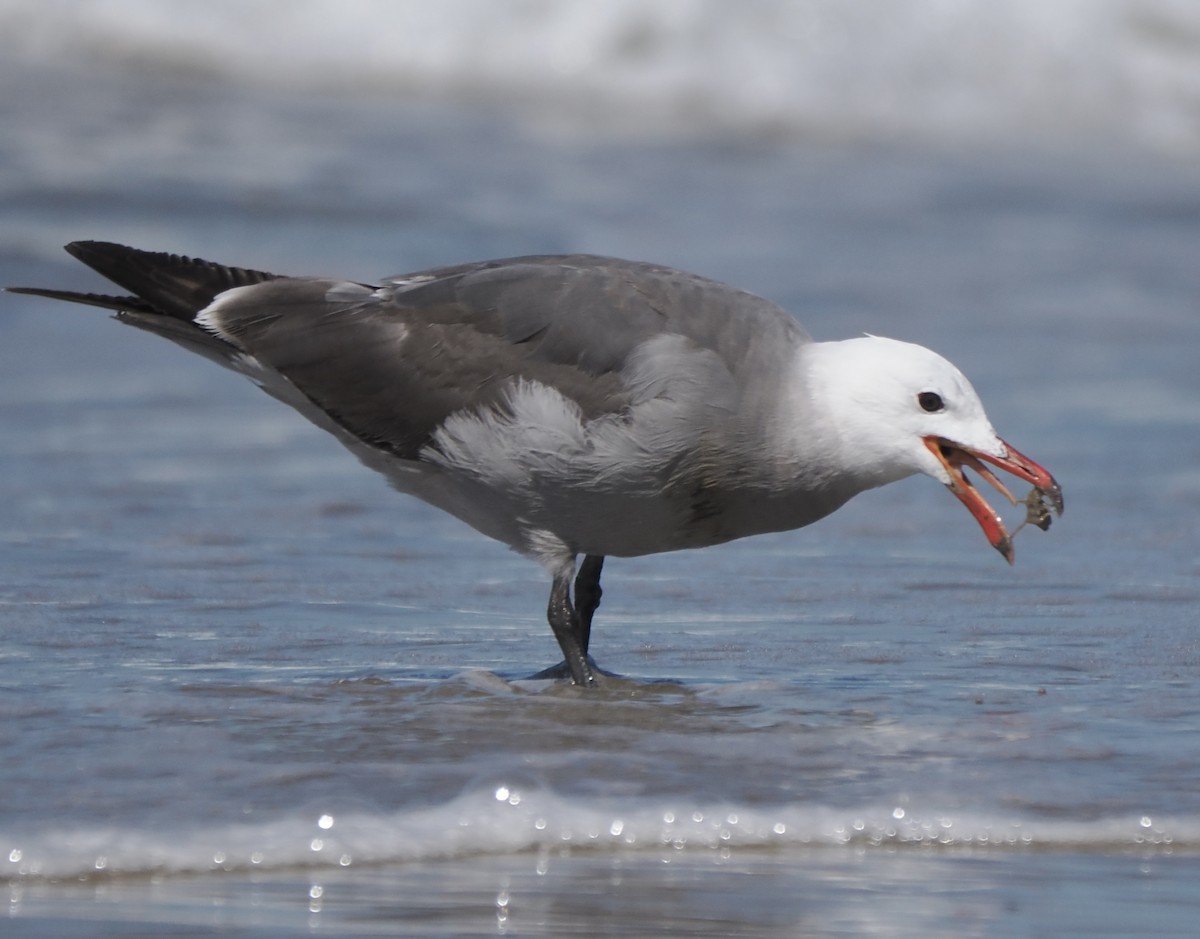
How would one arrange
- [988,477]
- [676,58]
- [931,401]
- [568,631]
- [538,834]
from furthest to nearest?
1. [676,58]
2. [568,631]
3. [988,477]
4. [931,401]
5. [538,834]

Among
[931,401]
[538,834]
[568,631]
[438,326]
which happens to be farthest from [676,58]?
[538,834]

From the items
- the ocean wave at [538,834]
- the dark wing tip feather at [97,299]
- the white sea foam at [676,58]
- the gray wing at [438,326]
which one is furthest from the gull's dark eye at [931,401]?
the white sea foam at [676,58]

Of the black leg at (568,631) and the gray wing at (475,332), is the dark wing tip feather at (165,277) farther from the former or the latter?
the black leg at (568,631)

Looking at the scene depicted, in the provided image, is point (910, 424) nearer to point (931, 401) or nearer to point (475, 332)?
point (931, 401)

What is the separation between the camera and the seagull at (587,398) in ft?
16.2

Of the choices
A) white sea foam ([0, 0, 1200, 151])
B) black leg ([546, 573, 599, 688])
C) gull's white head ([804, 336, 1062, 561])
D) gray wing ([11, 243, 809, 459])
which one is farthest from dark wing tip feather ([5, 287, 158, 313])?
white sea foam ([0, 0, 1200, 151])

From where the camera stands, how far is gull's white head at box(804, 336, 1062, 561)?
4.91 m

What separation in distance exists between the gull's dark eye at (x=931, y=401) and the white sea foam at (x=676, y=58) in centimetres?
1016

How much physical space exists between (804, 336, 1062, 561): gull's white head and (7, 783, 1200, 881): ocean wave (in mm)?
1110

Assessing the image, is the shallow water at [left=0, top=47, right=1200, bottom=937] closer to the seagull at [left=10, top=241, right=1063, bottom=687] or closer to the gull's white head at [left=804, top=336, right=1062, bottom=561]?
the seagull at [left=10, top=241, right=1063, bottom=687]

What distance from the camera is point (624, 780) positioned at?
13.8 ft

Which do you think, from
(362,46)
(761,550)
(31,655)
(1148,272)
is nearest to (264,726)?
(31,655)

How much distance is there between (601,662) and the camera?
18.2 ft

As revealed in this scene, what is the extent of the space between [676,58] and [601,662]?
10251mm
